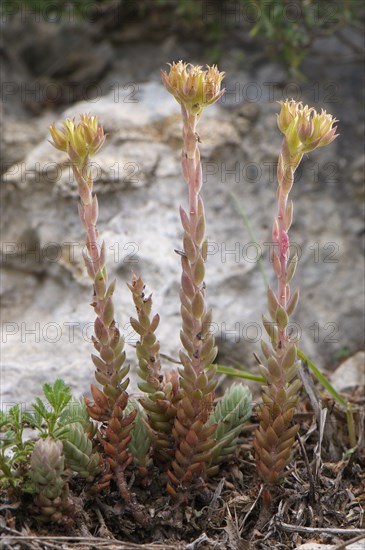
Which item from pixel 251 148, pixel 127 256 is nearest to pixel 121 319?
pixel 127 256

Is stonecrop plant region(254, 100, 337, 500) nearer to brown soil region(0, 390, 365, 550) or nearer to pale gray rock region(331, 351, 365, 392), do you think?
brown soil region(0, 390, 365, 550)

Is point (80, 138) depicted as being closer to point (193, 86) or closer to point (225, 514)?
point (193, 86)

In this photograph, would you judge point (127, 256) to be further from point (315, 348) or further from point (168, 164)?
point (315, 348)

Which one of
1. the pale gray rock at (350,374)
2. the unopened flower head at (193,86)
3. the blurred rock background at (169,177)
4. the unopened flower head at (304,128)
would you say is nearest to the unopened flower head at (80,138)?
the unopened flower head at (193,86)

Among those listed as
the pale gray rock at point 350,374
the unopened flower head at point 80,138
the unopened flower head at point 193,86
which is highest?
the unopened flower head at point 193,86

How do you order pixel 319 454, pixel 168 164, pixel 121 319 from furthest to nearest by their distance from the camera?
pixel 168 164
pixel 121 319
pixel 319 454

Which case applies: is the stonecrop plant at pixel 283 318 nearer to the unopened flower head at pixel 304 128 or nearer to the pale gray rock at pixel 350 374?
Result: the unopened flower head at pixel 304 128

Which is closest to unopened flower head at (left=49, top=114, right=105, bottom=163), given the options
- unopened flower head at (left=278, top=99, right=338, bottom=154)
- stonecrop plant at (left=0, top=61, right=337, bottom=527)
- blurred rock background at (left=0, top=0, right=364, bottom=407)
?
stonecrop plant at (left=0, top=61, right=337, bottom=527)
